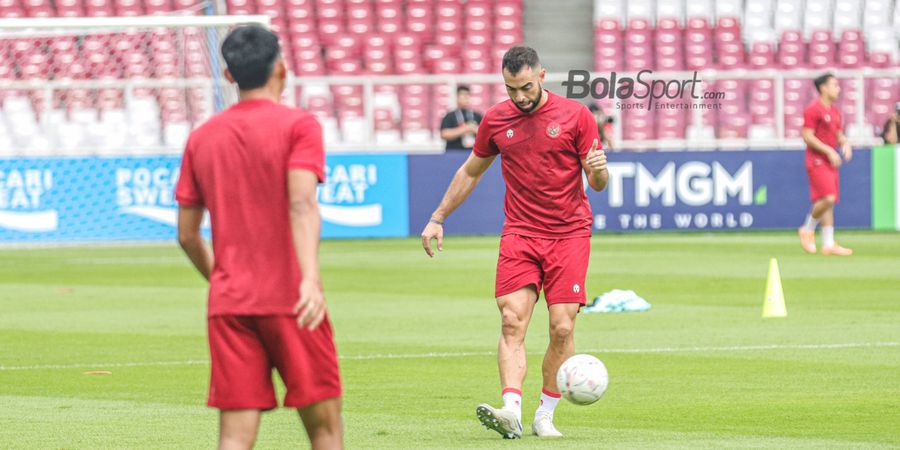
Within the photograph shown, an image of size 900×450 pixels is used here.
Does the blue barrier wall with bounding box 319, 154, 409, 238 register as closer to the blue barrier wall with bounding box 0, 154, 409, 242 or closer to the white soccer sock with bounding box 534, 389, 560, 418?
the blue barrier wall with bounding box 0, 154, 409, 242

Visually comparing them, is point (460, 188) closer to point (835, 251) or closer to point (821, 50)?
point (835, 251)

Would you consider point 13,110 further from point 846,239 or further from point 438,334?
point 438,334

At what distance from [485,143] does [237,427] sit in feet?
12.0

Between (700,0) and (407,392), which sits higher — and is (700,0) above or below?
above

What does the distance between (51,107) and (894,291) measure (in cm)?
1468

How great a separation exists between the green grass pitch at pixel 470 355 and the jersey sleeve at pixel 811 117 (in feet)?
5.51

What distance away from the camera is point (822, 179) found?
2056 cm

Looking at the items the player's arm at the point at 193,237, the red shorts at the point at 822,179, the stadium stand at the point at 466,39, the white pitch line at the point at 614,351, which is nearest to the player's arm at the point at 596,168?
the player's arm at the point at 193,237

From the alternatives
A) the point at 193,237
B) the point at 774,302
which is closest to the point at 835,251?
the point at 774,302

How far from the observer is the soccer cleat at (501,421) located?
312 inches

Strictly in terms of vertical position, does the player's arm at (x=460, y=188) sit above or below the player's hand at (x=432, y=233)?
above

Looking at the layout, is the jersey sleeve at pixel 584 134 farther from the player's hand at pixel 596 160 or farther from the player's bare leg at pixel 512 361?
the player's bare leg at pixel 512 361

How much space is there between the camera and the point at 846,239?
80.1ft

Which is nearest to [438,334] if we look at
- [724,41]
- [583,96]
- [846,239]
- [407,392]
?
[407,392]
